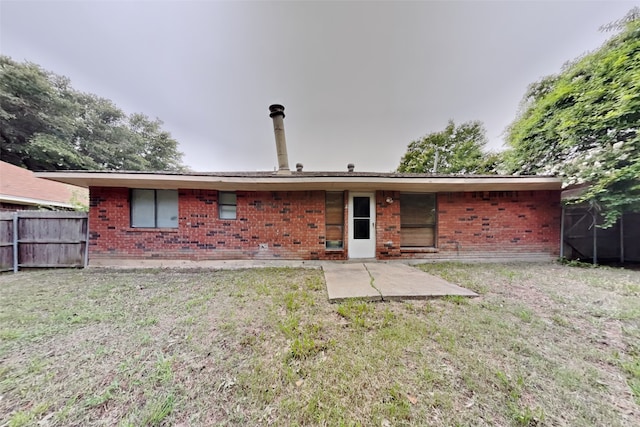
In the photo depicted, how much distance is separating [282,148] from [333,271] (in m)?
5.43

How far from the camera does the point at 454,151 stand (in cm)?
1616

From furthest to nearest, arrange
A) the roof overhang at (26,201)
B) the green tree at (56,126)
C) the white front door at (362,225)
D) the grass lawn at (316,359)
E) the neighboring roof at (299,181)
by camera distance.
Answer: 1. the green tree at (56,126)
2. the roof overhang at (26,201)
3. the white front door at (362,225)
4. the neighboring roof at (299,181)
5. the grass lawn at (316,359)

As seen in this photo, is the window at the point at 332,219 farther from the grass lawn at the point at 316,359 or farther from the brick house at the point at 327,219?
the grass lawn at the point at 316,359

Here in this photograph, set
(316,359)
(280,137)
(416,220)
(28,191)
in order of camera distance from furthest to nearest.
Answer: (28,191), (280,137), (416,220), (316,359)

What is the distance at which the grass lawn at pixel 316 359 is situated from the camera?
4.68ft

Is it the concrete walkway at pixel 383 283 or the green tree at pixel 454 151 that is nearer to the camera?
the concrete walkway at pixel 383 283

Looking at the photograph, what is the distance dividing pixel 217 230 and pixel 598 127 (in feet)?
37.3

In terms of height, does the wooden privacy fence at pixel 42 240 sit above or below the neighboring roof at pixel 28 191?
below

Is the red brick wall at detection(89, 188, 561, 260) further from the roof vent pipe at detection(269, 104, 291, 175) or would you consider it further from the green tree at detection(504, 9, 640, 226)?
the roof vent pipe at detection(269, 104, 291, 175)

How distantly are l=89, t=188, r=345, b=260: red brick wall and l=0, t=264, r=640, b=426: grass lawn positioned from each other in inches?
81.2

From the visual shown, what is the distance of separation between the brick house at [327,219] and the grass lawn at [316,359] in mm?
2192

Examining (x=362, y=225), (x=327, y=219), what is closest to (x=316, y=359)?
(x=327, y=219)

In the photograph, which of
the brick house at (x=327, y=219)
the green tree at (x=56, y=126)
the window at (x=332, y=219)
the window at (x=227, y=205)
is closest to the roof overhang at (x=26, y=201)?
the brick house at (x=327, y=219)

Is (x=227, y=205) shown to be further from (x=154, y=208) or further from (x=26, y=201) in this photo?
(x=26, y=201)
